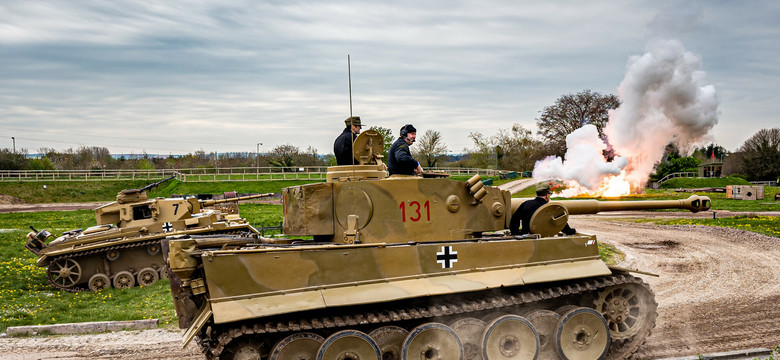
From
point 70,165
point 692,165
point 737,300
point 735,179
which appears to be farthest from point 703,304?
point 70,165

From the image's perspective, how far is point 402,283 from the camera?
805 centimetres

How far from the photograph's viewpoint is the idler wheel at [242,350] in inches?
294

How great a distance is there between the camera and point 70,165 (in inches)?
2788

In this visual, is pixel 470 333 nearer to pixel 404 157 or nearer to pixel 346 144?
pixel 404 157

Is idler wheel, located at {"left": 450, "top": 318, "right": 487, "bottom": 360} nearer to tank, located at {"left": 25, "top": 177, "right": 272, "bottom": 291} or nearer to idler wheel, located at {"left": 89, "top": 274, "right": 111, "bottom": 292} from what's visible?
tank, located at {"left": 25, "top": 177, "right": 272, "bottom": 291}

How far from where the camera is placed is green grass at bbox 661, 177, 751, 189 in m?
50.8

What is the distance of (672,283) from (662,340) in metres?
5.87

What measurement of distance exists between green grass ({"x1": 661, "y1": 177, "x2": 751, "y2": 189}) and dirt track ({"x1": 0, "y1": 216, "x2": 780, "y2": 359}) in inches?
1247

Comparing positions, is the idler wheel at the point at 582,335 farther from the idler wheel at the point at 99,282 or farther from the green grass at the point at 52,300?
the idler wheel at the point at 99,282

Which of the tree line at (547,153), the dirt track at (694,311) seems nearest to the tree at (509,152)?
the tree line at (547,153)

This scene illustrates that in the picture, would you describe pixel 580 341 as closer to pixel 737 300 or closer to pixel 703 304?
pixel 703 304

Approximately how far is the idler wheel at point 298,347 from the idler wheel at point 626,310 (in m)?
4.59

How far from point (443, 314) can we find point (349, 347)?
1371 millimetres

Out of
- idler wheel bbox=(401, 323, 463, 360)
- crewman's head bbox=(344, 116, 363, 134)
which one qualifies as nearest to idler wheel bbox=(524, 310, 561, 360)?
idler wheel bbox=(401, 323, 463, 360)
